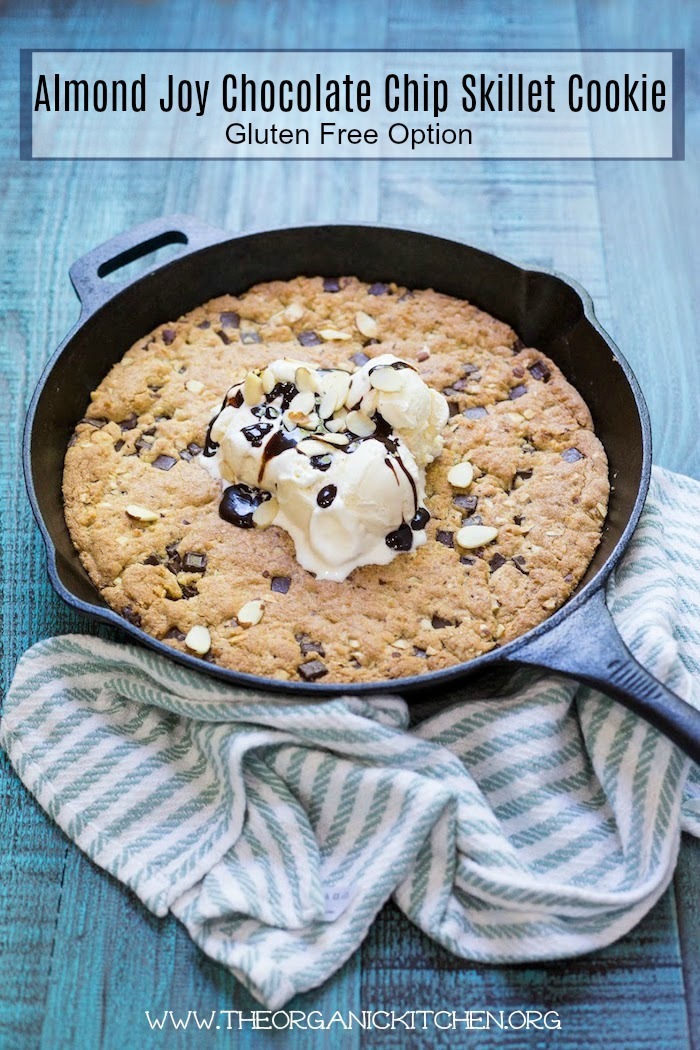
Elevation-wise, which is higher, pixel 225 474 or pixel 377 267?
pixel 377 267

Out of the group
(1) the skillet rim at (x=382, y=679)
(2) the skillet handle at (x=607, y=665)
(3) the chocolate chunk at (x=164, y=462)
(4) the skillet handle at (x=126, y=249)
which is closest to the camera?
(2) the skillet handle at (x=607, y=665)

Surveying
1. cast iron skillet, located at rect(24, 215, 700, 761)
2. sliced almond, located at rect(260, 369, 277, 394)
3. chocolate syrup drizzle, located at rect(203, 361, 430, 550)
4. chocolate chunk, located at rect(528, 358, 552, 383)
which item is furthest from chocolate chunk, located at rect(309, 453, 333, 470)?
chocolate chunk, located at rect(528, 358, 552, 383)

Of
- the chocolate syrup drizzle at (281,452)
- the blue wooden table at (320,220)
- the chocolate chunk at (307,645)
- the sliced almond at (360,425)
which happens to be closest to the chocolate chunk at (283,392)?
the chocolate syrup drizzle at (281,452)

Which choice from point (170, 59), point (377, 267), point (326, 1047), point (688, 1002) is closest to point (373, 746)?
point (326, 1047)

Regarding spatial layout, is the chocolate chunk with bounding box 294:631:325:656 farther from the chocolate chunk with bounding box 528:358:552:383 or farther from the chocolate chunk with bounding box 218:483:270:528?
the chocolate chunk with bounding box 528:358:552:383

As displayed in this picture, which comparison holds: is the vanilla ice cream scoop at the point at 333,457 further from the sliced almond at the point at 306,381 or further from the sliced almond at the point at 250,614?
the sliced almond at the point at 250,614

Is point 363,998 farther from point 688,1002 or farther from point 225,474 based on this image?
point 225,474

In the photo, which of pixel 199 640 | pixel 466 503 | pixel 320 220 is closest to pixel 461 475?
pixel 466 503
